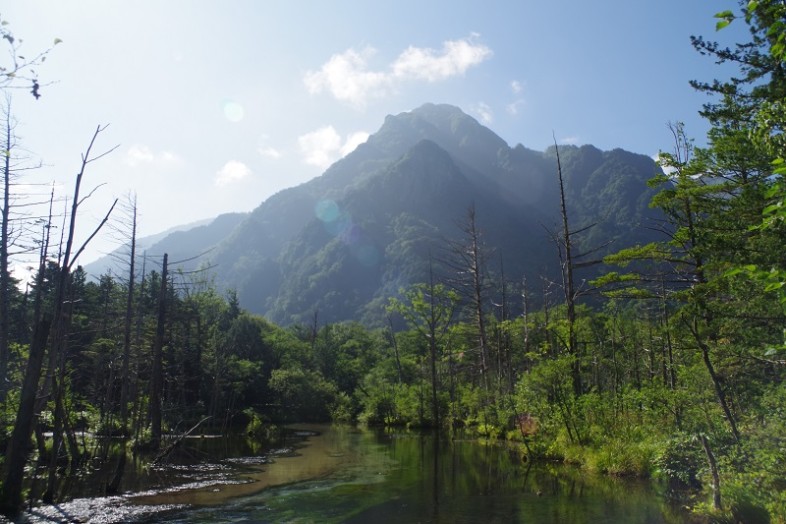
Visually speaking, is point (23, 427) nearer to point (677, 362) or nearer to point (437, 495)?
point (437, 495)

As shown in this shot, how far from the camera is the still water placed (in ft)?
37.1

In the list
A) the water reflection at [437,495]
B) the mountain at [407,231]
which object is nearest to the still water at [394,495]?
the water reflection at [437,495]

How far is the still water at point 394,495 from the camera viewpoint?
11320mm

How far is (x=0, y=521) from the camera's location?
9.80 metres

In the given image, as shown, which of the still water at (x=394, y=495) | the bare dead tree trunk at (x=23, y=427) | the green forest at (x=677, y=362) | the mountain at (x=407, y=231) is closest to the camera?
the green forest at (x=677, y=362)

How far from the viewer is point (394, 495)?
45.5 feet

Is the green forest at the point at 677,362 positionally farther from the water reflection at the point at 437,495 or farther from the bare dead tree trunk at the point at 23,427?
the water reflection at the point at 437,495

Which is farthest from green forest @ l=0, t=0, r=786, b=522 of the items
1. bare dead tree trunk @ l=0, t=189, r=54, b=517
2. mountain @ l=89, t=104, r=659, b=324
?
mountain @ l=89, t=104, r=659, b=324

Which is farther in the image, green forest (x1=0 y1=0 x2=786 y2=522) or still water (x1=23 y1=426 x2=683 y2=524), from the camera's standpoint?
still water (x1=23 y1=426 x2=683 y2=524)

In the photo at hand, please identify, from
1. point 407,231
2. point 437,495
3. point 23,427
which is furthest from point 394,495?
point 407,231

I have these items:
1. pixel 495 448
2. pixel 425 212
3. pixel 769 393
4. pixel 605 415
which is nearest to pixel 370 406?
pixel 495 448

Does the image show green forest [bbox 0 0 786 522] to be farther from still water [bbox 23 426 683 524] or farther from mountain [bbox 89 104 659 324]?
mountain [bbox 89 104 659 324]

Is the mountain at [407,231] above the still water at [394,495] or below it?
above

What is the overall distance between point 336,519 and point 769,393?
9.26 m
